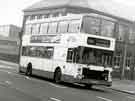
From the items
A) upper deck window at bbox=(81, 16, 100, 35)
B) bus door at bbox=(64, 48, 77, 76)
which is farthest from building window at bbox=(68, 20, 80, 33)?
bus door at bbox=(64, 48, 77, 76)

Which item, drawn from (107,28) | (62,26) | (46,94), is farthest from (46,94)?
(62,26)

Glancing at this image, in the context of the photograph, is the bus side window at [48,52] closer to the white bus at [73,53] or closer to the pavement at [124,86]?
the white bus at [73,53]

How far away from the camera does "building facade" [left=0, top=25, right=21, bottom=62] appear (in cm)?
7029

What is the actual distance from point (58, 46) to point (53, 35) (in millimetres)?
1311

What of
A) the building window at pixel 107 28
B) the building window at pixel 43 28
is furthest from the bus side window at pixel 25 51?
the building window at pixel 107 28

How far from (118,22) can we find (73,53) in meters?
28.9

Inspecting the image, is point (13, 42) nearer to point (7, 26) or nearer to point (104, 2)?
point (7, 26)

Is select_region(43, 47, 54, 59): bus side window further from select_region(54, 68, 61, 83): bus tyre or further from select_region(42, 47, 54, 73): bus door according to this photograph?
select_region(54, 68, 61, 83): bus tyre

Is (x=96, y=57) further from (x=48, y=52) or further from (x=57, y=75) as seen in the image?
(x=48, y=52)

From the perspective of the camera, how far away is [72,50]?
2236 centimetres

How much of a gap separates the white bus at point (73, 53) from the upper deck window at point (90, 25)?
2.3 inches

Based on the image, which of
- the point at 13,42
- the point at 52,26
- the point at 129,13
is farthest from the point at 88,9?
the point at 52,26

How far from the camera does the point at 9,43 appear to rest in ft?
282

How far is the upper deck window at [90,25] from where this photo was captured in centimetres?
2175
